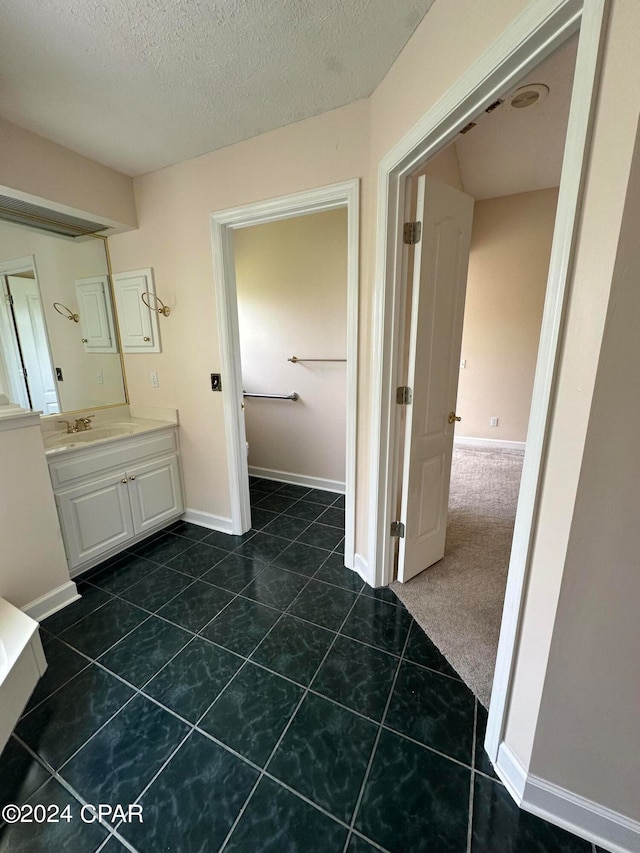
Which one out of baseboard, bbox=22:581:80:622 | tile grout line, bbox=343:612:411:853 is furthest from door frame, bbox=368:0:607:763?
baseboard, bbox=22:581:80:622

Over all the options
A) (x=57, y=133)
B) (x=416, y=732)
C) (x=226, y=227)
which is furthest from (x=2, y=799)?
(x=57, y=133)

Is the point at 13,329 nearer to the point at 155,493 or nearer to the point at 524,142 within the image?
the point at 155,493

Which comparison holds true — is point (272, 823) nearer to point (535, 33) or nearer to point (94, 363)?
point (535, 33)

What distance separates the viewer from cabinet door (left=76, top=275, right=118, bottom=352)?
8.26ft

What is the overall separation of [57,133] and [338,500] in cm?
305

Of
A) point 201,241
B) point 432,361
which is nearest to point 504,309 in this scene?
point 432,361

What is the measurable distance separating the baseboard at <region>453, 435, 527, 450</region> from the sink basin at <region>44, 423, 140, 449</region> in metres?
3.59

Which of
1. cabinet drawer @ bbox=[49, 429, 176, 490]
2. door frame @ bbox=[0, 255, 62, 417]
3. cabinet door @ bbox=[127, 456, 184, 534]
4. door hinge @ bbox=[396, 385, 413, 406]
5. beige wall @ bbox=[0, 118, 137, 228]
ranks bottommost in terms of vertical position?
cabinet door @ bbox=[127, 456, 184, 534]

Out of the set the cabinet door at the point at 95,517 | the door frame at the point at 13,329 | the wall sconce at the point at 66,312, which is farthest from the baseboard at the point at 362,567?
the wall sconce at the point at 66,312

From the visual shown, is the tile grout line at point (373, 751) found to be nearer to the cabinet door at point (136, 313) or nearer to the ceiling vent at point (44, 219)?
the cabinet door at point (136, 313)

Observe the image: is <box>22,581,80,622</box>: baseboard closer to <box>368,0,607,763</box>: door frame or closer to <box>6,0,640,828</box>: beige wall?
<box>6,0,640,828</box>: beige wall

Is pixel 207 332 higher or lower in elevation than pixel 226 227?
lower

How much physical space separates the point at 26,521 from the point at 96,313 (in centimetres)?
157

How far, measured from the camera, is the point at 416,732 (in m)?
1.26
